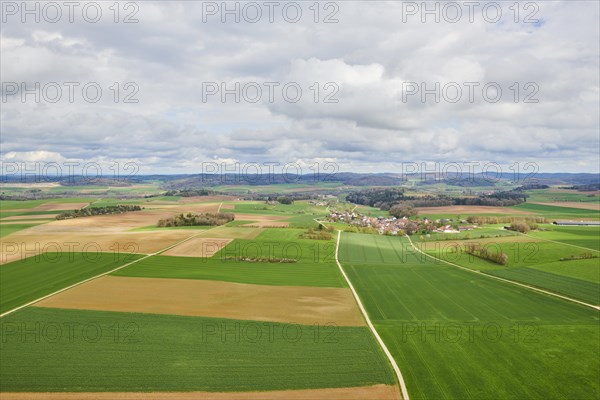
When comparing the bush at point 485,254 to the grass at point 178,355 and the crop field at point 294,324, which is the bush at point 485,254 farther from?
the grass at point 178,355

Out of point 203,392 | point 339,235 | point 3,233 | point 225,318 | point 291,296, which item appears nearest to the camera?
point 203,392

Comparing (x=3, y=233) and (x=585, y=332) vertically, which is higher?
(x=3, y=233)

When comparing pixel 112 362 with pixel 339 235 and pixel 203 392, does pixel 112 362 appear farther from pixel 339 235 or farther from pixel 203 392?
pixel 339 235

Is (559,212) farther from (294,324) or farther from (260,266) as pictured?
(294,324)

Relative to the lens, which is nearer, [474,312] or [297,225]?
[474,312]

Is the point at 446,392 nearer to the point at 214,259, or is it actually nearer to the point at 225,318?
the point at 225,318

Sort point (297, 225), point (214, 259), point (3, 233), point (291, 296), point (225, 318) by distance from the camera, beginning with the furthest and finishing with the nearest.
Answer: point (297, 225) → point (3, 233) → point (214, 259) → point (291, 296) → point (225, 318)

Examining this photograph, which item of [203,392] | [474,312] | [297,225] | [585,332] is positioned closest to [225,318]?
[203,392]
